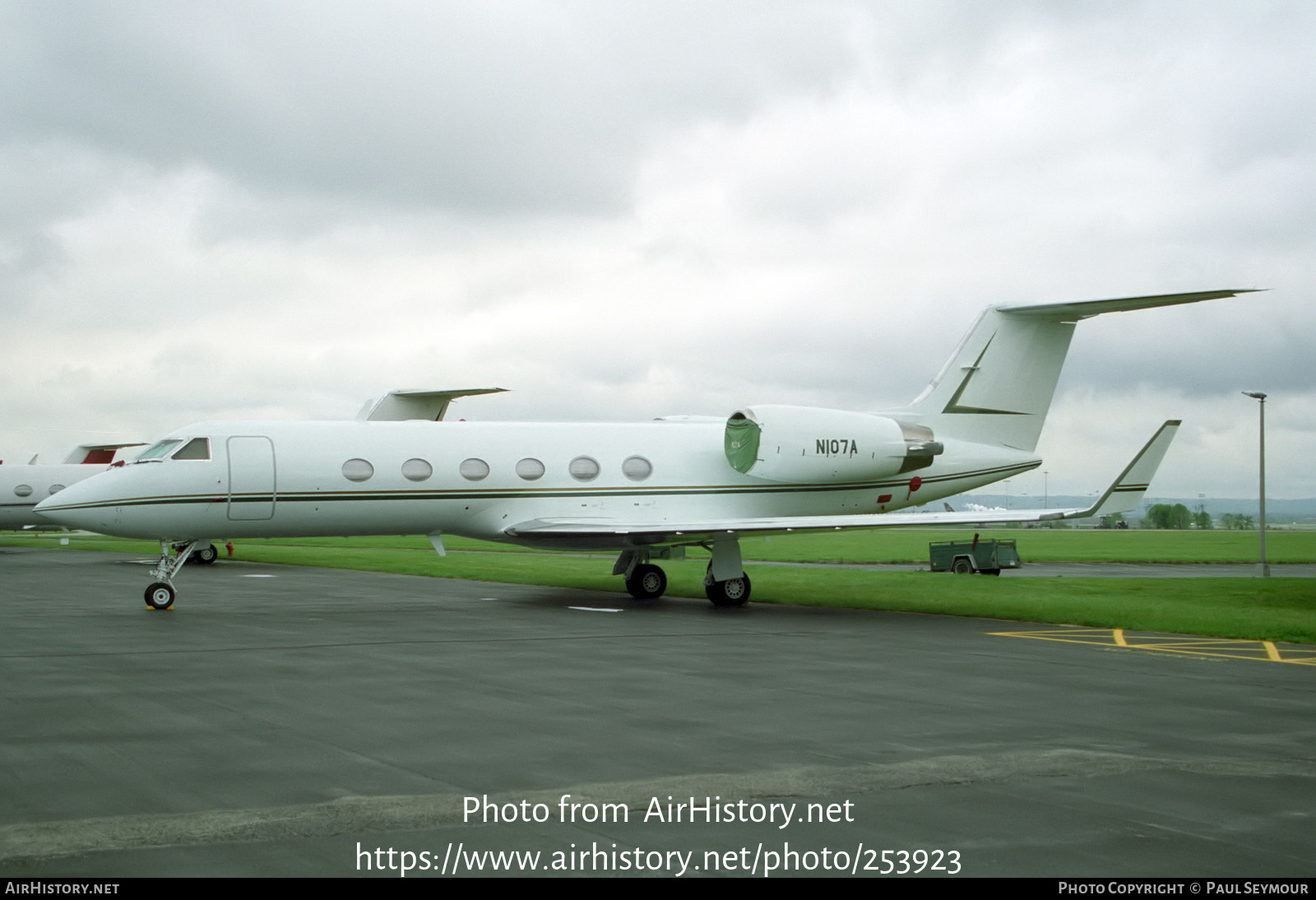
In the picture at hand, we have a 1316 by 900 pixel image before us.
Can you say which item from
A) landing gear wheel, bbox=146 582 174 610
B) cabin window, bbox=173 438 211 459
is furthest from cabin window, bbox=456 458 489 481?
landing gear wheel, bbox=146 582 174 610

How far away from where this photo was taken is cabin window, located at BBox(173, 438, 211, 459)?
19.8 m

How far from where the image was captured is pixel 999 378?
24234 mm

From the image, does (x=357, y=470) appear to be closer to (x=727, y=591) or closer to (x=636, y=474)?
(x=636, y=474)

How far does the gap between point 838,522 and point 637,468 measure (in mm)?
4786

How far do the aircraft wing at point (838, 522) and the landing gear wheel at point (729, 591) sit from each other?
90cm

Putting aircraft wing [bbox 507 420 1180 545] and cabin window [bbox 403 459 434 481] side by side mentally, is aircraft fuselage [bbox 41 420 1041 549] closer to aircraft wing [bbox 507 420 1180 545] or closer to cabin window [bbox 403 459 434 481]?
cabin window [bbox 403 459 434 481]

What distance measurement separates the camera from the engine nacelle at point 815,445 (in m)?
22.7

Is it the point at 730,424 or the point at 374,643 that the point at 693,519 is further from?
the point at 374,643

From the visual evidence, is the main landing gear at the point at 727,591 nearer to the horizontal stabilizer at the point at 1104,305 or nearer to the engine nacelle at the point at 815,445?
the engine nacelle at the point at 815,445

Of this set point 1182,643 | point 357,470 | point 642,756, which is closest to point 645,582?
point 357,470

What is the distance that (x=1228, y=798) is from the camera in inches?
274

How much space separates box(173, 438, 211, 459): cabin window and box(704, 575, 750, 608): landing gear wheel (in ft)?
29.9

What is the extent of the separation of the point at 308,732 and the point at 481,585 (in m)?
18.7
